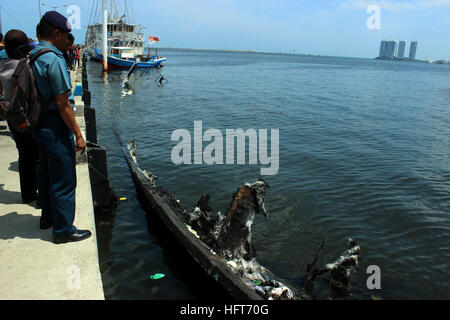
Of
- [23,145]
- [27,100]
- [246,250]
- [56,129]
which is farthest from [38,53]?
[246,250]

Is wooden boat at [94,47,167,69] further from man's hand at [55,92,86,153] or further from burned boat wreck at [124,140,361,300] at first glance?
man's hand at [55,92,86,153]

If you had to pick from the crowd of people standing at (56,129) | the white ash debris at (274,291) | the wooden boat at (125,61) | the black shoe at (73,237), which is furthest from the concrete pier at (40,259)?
the wooden boat at (125,61)

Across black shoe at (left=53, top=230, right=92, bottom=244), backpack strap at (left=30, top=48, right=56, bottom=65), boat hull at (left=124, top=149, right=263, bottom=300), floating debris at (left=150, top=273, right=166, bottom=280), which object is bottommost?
floating debris at (left=150, top=273, right=166, bottom=280)

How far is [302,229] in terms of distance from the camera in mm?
7781

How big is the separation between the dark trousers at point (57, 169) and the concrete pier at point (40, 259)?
0.94ft

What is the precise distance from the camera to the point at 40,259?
12.1 ft

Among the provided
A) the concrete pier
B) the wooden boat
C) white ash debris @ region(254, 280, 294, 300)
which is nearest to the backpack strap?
the concrete pier

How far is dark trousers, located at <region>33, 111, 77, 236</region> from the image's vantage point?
3582 mm

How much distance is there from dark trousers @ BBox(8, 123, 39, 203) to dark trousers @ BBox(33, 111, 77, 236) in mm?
1045

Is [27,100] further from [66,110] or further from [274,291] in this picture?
[274,291]

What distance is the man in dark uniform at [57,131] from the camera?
3.40 metres

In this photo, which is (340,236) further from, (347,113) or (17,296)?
(347,113)
